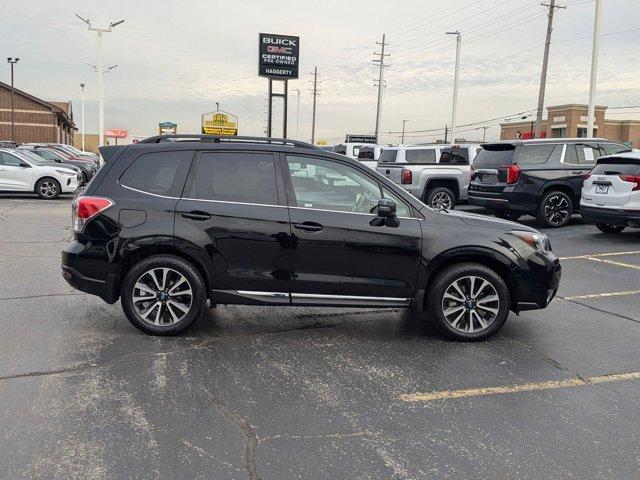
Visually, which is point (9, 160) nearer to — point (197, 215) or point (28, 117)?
point (197, 215)

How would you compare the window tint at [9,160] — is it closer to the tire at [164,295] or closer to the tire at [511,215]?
the tire at [511,215]

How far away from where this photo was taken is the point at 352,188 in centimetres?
555

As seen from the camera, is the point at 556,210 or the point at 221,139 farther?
the point at 556,210

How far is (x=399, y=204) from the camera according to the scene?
18.1 ft

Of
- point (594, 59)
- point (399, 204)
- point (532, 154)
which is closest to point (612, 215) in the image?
point (532, 154)

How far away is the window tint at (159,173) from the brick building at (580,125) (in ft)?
184

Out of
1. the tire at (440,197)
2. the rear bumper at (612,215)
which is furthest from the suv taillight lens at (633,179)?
the tire at (440,197)

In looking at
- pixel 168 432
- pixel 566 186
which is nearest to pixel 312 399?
pixel 168 432

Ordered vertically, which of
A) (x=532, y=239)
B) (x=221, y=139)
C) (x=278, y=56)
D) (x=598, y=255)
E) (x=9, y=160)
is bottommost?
(x=598, y=255)

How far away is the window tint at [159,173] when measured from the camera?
549 centimetres

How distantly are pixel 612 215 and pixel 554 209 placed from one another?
2175 millimetres

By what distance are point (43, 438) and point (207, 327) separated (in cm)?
236

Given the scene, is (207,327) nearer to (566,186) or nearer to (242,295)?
(242,295)

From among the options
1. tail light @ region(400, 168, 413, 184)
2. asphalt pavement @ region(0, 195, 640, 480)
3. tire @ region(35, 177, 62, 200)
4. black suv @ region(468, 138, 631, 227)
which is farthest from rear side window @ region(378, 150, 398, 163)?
asphalt pavement @ region(0, 195, 640, 480)
